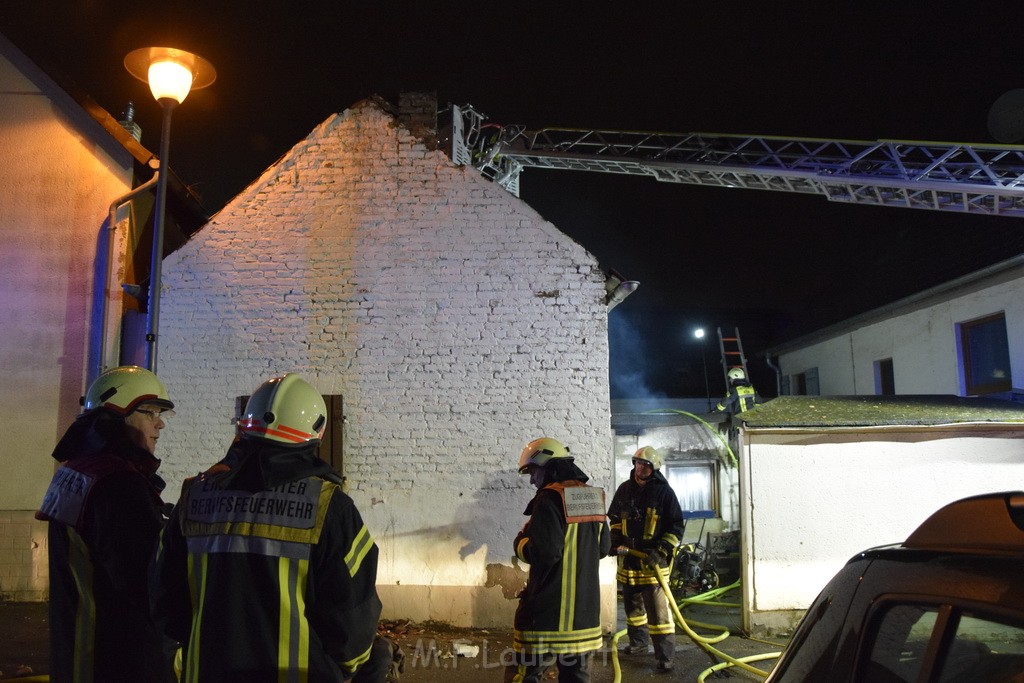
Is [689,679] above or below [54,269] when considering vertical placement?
below

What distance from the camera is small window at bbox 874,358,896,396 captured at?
51.3 feet

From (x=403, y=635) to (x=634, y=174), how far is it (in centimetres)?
1342

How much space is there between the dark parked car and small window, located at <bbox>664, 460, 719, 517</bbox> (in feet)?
35.4

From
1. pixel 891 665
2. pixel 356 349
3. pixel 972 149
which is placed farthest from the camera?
pixel 972 149

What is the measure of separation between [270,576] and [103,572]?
3.32 feet

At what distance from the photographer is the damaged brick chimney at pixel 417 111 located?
808 cm

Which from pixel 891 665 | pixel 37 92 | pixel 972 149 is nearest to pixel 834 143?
pixel 972 149

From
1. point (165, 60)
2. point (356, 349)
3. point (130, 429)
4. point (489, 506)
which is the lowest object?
point (489, 506)

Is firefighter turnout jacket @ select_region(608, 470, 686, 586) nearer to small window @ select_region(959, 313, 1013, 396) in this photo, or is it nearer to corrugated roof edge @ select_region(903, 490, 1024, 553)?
corrugated roof edge @ select_region(903, 490, 1024, 553)

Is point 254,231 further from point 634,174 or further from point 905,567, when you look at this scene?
point 634,174

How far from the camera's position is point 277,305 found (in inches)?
308

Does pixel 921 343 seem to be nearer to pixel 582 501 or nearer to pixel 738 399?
pixel 738 399

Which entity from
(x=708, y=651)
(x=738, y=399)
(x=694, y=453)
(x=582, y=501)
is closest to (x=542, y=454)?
(x=582, y=501)

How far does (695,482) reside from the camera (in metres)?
12.4
